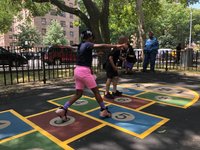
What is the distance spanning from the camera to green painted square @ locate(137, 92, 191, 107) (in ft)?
19.6

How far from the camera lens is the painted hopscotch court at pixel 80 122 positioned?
3.85 metres

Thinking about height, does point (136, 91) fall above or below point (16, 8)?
below

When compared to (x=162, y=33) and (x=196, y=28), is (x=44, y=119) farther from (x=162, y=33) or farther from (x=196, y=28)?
(x=196, y=28)

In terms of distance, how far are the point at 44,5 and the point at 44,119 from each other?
1716cm

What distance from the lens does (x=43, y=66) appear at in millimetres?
9000

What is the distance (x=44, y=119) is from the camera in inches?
191

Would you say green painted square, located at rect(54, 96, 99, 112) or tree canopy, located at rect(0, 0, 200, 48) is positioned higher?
tree canopy, located at rect(0, 0, 200, 48)

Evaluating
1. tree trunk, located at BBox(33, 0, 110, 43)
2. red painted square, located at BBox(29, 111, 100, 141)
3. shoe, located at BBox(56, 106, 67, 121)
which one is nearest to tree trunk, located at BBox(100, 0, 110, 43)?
tree trunk, located at BBox(33, 0, 110, 43)

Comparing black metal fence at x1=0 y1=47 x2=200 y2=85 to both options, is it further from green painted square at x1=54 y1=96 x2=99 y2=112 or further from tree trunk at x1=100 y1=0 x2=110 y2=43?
green painted square at x1=54 y1=96 x2=99 y2=112

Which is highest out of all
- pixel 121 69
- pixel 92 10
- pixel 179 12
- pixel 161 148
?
pixel 179 12

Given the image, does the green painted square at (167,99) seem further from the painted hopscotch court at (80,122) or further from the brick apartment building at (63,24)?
the brick apartment building at (63,24)

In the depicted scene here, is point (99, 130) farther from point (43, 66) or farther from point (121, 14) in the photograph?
point (121, 14)

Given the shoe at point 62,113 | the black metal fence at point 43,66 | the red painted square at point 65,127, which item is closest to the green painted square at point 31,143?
the red painted square at point 65,127

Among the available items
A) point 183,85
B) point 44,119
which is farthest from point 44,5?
point 44,119
